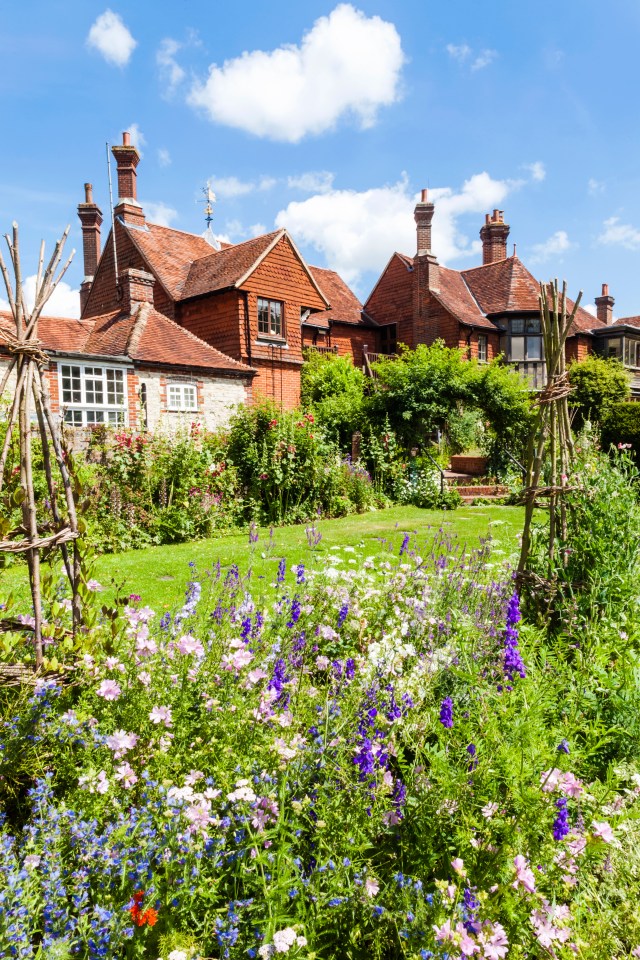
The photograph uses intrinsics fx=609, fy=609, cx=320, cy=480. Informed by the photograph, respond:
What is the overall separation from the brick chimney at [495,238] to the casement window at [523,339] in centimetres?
587

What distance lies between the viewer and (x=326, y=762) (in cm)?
216

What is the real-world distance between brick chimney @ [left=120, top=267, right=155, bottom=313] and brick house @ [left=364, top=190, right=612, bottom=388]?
45.3 feet

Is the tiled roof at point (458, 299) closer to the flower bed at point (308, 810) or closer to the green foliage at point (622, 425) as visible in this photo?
the green foliage at point (622, 425)

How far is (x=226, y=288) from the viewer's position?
20.6 m

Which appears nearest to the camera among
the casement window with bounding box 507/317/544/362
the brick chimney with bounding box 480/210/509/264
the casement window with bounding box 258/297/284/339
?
the casement window with bounding box 258/297/284/339

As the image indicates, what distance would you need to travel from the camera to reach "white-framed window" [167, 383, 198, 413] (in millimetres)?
18109

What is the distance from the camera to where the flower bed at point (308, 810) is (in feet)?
5.81

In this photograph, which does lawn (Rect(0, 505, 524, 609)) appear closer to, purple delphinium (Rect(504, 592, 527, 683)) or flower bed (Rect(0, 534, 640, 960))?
purple delphinium (Rect(504, 592, 527, 683))

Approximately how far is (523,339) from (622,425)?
11056 mm

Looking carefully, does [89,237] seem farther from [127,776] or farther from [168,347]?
[127,776]

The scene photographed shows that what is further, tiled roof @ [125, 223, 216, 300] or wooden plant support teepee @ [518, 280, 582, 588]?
tiled roof @ [125, 223, 216, 300]

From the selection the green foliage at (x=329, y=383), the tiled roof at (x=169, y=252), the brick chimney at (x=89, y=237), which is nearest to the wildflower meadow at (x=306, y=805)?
the green foliage at (x=329, y=383)

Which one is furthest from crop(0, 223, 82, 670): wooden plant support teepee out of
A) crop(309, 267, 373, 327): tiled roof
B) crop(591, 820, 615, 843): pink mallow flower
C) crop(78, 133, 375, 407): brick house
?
crop(309, 267, 373, 327): tiled roof

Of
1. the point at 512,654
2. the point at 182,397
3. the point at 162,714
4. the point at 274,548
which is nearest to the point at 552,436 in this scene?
the point at 512,654
